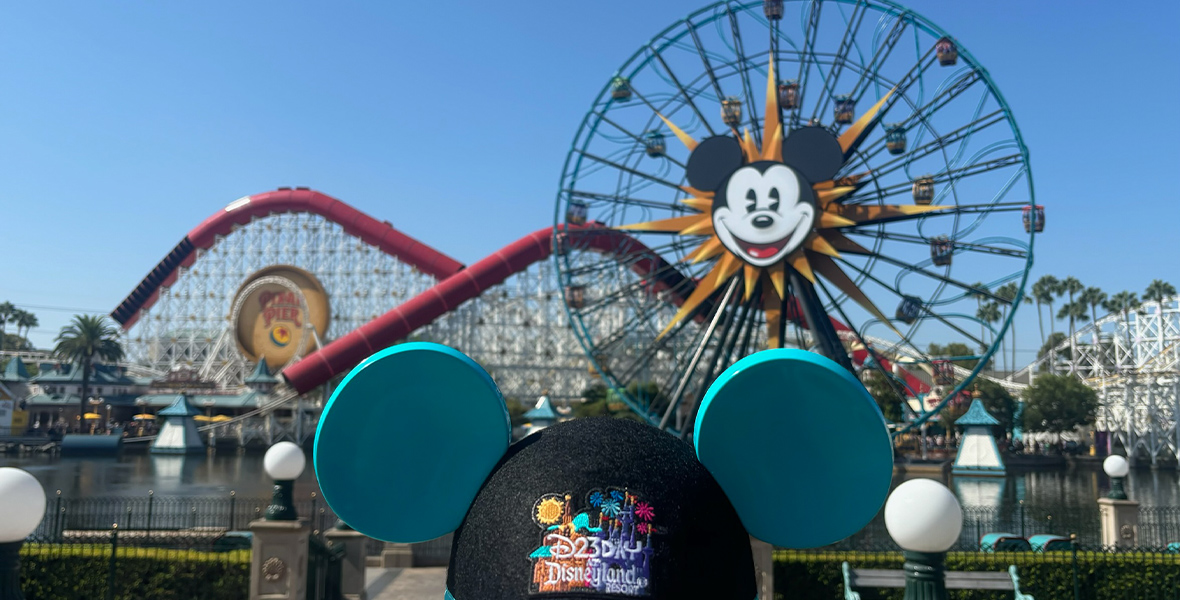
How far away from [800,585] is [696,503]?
6788 millimetres

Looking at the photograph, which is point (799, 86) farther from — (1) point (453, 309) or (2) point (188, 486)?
(1) point (453, 309)

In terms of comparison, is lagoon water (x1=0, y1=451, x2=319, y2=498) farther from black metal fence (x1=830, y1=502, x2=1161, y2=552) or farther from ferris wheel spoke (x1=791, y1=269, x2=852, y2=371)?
black metal fence (x1=830, y1=502, x2=1161, y2=552)

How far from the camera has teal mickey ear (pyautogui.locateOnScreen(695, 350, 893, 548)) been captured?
279cm

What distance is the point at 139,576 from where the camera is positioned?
8.56 metres

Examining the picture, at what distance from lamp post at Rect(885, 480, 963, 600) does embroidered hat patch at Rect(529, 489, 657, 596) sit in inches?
74.0

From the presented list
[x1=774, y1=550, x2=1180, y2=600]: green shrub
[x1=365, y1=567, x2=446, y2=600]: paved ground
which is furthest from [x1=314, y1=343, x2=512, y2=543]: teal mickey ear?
[x1=365, y1=567, x2=446, y2=600]: paved ground

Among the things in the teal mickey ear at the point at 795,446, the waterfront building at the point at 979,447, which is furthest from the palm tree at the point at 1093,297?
the teal mickey ear at the point at 795,446

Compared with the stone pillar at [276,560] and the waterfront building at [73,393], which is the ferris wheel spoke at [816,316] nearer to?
the stone pillar at [276,560]

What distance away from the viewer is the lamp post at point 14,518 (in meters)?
4.42

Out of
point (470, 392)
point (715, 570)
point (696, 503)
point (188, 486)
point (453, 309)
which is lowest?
point (188, 486)

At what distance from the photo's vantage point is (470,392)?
301 cm

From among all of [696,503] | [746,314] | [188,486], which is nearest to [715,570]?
[696,503]

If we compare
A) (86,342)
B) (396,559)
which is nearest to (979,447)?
(396,559)

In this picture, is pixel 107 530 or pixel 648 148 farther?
pixel 648 148
